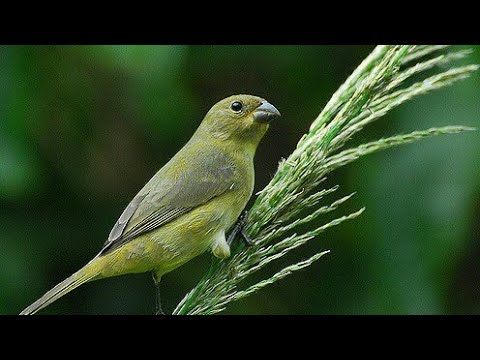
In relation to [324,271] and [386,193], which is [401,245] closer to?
[386,193]

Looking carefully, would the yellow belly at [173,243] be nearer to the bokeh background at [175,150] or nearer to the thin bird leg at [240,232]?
the thin bird leg at [240,232]

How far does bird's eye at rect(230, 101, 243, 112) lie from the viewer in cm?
359

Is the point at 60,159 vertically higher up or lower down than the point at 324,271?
higher up

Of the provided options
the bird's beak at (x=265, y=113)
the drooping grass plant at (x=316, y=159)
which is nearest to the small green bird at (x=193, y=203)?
the bird's beak at (x=265, y=113)

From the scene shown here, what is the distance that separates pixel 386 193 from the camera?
155 inches

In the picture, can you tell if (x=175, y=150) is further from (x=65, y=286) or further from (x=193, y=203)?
(x=65, y=286)

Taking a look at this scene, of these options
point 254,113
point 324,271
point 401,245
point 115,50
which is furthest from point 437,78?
point 324,271

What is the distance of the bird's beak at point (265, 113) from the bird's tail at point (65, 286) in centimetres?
89

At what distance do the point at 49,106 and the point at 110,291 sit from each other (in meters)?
1.00

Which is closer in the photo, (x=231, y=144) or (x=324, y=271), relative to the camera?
(x=231, y=144)

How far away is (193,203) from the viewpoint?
3406mm

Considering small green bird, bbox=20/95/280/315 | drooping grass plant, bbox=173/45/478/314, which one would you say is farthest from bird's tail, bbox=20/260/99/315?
drooping grass plant, bbox=173/45/478/314

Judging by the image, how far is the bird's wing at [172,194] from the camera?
Result: 3.23m

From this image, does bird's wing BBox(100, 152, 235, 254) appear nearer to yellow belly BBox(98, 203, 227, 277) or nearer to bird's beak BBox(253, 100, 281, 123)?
yellow belly BBox(98, 203, 227, 277)
